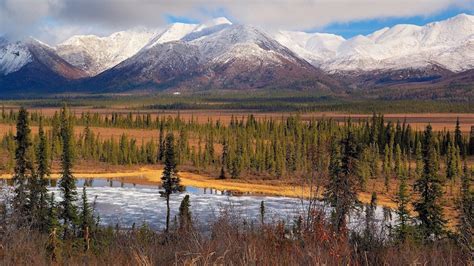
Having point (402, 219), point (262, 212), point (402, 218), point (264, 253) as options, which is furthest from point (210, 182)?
point (264, 253)

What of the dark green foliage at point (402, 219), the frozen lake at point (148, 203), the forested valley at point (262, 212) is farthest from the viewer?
the frozen lake at point (148, 203)

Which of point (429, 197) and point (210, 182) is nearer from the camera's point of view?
point (429, 197)

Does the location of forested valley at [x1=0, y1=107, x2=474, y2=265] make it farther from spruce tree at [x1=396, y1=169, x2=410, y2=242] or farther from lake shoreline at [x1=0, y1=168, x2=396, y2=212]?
lake shoreline at [x1=0, y1=168, x2=396, y2=212]

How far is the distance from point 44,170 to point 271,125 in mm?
123522

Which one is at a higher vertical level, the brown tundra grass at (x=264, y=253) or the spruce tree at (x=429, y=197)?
the brown tundra grass at (x=264, y=253)

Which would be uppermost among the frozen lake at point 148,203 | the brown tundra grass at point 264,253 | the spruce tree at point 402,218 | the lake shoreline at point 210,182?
the brown tundra grass at point 264,253

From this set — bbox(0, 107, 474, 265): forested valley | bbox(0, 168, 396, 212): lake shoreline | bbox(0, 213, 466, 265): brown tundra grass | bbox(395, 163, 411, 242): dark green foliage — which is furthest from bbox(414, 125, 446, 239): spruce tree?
bbox(0, 213, 466, 265): brown tundra grass

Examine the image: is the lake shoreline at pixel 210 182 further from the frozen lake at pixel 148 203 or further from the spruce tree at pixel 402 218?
the spruce tree at pixel 402 218

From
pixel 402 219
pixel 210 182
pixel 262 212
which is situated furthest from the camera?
pixel 210 182

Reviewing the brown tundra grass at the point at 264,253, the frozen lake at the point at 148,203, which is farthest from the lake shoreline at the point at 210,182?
the brown tundra grass at the point at 264,253

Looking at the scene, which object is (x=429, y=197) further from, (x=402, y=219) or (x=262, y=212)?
(x=262, y=212)

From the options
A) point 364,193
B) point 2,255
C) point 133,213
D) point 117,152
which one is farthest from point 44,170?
point 117,152

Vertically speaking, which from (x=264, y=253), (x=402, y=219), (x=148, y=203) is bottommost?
(x=148, y=203)

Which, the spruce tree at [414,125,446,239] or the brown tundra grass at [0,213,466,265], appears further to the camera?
the spruce tree at [414,125,446,239]
